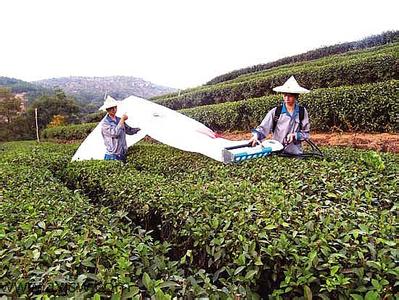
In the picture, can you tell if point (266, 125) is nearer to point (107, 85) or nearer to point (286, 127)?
point (286, 127)

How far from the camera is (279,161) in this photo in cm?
441

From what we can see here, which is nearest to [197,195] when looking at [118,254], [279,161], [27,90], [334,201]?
[334,201]

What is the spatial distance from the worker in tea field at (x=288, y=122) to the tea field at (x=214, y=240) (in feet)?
4.01

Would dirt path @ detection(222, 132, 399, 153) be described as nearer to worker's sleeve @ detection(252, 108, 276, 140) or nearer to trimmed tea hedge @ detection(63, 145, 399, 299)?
worker's sleeve @ detection(252, 108, 276, 140)

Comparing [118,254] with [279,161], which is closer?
[118,254]

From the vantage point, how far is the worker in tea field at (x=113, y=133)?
634 centimetres

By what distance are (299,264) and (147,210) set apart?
160cm

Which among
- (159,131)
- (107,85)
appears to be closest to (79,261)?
(159,131)

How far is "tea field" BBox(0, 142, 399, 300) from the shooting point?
1.52 meters

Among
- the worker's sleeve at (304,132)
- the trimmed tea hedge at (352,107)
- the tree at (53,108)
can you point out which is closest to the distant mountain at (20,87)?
the tree at (53,108)

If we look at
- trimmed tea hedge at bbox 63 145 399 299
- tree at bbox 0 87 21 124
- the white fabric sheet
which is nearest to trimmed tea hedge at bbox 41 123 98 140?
the white fabric sheet

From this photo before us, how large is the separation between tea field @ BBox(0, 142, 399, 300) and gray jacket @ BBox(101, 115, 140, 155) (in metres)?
2.67

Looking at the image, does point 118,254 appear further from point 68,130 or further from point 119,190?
point 68,130

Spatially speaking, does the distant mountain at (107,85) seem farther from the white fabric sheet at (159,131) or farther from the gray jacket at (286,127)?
the gray jacket at (286,127)
